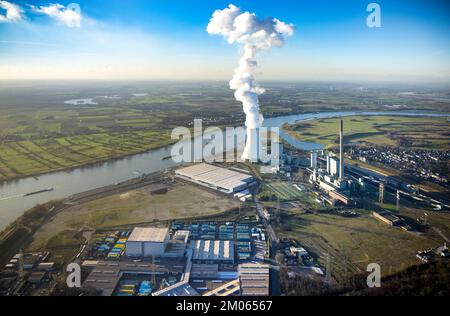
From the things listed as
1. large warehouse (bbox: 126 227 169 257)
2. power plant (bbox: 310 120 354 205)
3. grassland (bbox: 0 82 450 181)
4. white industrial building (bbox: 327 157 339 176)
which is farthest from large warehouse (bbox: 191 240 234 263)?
grassland (bbox: 0 82 450 181)

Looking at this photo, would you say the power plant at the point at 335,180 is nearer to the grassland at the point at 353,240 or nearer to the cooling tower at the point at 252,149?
the grassland at the point at 353,240

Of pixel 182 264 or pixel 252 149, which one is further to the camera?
pixel 252 149

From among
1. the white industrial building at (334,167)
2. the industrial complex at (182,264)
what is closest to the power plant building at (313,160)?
the white industrial building at (334,167)

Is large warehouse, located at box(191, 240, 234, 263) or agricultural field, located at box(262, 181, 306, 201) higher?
agricultural field, located at box(262, 181, 306, 201)

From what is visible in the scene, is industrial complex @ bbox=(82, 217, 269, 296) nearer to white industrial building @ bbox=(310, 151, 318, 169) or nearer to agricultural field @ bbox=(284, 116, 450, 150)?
white industrial building @ bbox=(310, 151, 318, 169)

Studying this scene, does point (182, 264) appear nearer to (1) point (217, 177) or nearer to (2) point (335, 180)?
(1) point (217, 177)

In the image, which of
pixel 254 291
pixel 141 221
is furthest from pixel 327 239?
pixel 141 221

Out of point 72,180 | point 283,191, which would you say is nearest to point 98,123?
point 72,180
